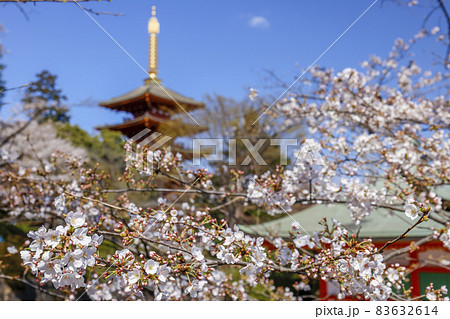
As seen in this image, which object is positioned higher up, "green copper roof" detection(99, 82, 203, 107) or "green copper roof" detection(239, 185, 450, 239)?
"green copper roof" detection(99, 82, 203, 107)

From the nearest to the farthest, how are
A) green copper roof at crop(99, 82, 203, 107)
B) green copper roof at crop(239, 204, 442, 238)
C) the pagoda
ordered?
1. green copper roof at crop(239, 204, 442, 238)
2. the pagoda
3. green copper roof at crop(99, 82, 203, 107)

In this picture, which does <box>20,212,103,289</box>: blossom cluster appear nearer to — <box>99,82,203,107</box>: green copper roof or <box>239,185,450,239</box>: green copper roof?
<box>239,185,450,239</box>: green copper roof

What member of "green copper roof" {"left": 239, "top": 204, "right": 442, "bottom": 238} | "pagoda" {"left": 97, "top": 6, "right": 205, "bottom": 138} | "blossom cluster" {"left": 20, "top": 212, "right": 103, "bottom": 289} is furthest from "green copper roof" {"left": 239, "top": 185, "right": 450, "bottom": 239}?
"pagoda" {"left": 97, "top": 6, "right": 205, "bottom": 138}

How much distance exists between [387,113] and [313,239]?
269 centimetres

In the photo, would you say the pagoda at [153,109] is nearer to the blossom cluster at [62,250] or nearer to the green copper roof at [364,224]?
the green copper roof at [364,224]

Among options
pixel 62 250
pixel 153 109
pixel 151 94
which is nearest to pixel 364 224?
pixel 62 250

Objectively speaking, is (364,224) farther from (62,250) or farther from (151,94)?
(151,94)

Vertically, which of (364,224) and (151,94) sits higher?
(151,94)

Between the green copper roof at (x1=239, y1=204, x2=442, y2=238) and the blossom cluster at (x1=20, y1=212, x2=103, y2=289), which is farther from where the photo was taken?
the green copper roof at (x1=239, y1=204, x2=442, y2=238)

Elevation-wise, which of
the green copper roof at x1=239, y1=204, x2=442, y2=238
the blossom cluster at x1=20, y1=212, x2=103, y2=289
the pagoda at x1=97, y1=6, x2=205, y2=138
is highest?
the pagoda at x1=97, y1=6, x2=205, y2=138

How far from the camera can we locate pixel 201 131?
10219 mm

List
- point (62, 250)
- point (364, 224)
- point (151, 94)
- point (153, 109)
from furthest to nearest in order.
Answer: point (153, 109)
point (151, 94)
point (364, 224)
point (62, 250)

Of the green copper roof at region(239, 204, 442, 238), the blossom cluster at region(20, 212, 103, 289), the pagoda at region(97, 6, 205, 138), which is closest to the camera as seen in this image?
the blossom cluster at region(20, 212, 103, 289)
